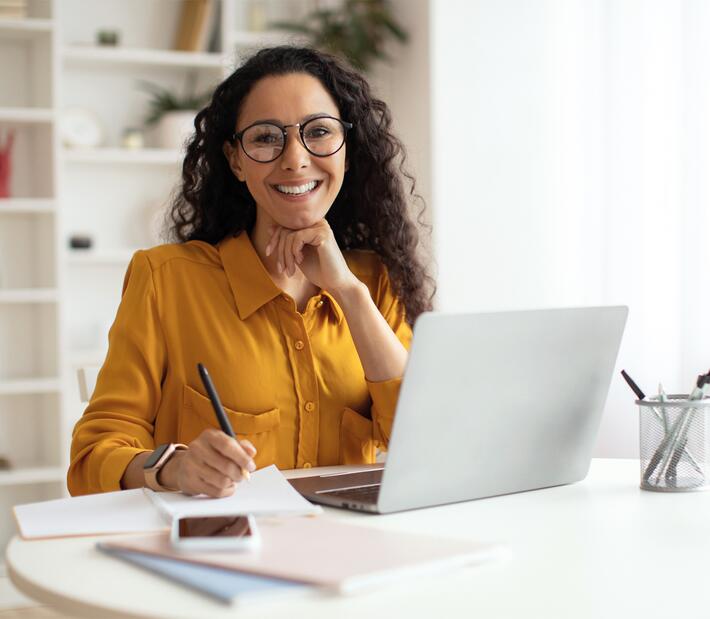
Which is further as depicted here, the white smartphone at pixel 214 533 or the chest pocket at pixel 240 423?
the chest pocket at pixel 240 423

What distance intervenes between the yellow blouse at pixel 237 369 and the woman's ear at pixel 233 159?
17 cm

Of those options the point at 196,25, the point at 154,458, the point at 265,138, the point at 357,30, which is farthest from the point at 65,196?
the point at 154,458

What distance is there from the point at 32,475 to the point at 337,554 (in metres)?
2.84

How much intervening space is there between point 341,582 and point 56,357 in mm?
2936

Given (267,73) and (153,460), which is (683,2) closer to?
(267,73)

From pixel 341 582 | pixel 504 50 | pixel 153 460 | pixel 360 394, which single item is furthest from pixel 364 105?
pixel 504 50

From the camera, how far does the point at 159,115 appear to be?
379 cm

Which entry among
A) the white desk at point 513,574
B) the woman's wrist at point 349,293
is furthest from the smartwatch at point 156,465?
the woman's wrist at point 349,293

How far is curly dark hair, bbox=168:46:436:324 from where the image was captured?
1.84 metres

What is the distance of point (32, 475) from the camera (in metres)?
3.52

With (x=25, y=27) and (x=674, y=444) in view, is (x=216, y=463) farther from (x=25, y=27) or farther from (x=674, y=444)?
(x=25, y=27)

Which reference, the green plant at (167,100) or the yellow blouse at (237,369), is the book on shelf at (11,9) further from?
the yellow blouse at (237,369)

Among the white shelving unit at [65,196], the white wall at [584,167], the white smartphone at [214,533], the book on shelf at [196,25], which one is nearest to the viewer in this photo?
the white smartphone at [214,533]

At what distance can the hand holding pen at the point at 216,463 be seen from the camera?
3.76ft
